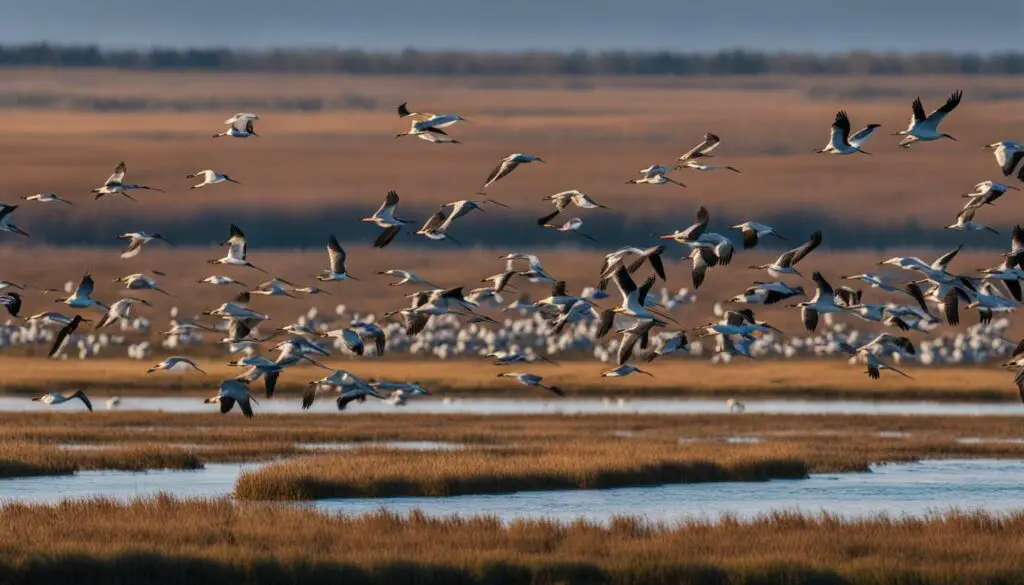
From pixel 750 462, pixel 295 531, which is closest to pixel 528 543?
pixel 295 531

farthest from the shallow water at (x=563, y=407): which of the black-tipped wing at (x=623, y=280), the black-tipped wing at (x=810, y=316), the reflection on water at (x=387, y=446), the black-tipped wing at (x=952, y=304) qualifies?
the black-tipped wing at (x=623, y=280)

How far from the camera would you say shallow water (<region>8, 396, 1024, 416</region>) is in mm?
74500

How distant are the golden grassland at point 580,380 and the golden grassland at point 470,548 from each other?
5929cm

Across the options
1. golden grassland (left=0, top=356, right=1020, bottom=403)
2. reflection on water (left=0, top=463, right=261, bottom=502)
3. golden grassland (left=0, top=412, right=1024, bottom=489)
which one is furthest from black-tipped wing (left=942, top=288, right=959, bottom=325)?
golden grassland (left=0, top=356, right=1020, bottom=403)

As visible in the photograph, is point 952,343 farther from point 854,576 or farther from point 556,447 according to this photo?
point 854,576

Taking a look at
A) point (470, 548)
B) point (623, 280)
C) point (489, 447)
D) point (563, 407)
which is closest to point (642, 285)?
point (623, 280)

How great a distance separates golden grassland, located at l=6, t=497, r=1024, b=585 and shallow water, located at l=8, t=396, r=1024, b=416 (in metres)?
41.6

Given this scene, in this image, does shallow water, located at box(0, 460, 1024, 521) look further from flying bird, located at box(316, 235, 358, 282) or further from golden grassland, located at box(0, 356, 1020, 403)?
golden grassland, located at box(0, 356, 1020, 403)

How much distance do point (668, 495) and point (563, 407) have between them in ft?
140

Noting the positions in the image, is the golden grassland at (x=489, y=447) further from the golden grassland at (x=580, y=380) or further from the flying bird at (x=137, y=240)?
the golden grassland at (x=580, y=380)

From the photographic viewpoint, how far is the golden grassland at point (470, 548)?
24500 mm

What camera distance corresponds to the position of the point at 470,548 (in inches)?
1053

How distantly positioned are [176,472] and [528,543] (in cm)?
1807

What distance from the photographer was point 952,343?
417 ft
